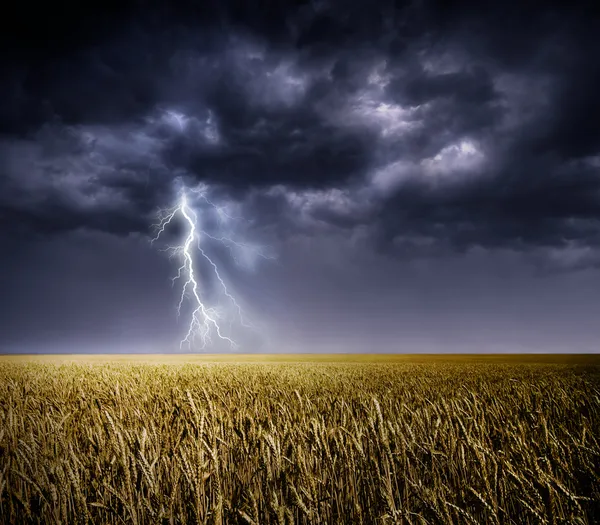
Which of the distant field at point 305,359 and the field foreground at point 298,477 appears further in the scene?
the distant field at point 305,359

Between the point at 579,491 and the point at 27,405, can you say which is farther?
the point at 27,405

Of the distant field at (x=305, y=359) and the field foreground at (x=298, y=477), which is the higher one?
the field foreground at (x=298, y=477)

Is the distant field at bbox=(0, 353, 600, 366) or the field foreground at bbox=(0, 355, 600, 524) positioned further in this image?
the distant field at bbox=(0, 353, 600, 366)

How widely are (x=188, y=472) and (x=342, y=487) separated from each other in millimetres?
1267

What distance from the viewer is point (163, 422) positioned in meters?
5.14

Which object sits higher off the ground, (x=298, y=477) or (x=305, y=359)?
(x=298, y=477)

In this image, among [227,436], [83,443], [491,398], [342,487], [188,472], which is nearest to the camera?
[188,472]

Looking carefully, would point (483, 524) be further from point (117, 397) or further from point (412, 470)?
point (117, 397)

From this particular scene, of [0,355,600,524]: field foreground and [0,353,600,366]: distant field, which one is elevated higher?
[0,355,600,524]: field foreground

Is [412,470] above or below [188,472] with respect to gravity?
below

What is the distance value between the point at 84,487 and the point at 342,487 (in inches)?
74.2

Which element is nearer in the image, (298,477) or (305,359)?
(298,477)

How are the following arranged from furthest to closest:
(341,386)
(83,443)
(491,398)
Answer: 1. (341,386)
2. (491,398)
3. (83,443)

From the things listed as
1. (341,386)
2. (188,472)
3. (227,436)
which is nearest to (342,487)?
(188,472)
